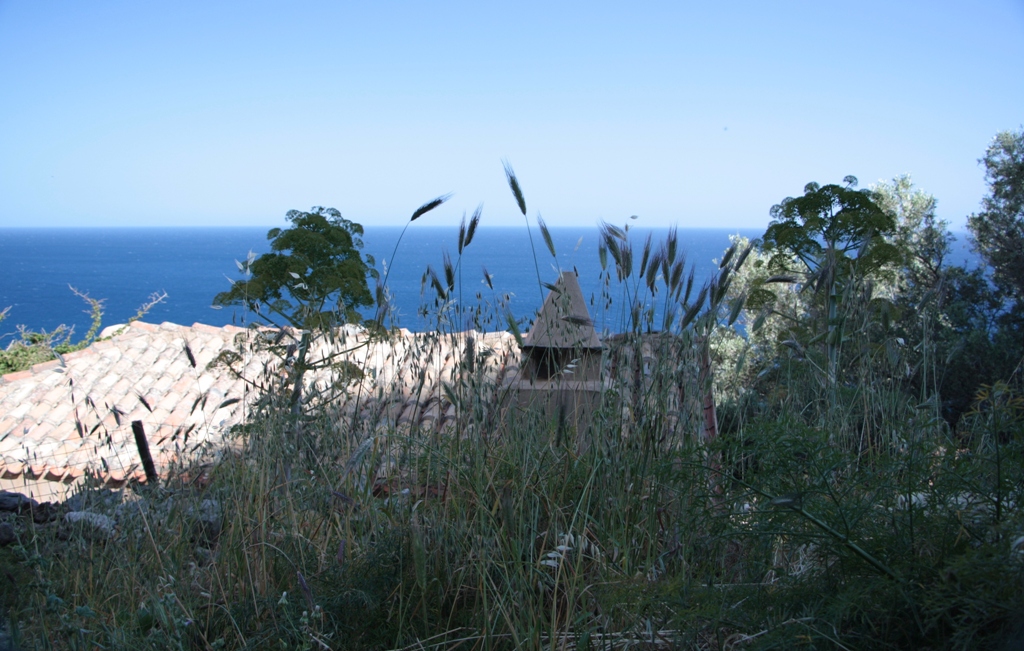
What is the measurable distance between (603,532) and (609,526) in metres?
0.06

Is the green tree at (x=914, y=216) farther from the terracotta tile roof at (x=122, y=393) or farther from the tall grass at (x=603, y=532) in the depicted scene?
Answer: the tall grass at (x=603, y=532)

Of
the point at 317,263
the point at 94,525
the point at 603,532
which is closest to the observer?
the point at 603,532

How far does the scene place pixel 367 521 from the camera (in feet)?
6.28

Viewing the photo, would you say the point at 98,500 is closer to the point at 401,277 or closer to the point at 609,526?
the point at 609,526

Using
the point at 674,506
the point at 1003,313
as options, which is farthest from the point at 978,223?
the point at 674,506

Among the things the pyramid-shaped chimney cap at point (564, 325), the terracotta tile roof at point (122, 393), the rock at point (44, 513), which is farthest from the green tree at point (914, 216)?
the rock at point (44, 513)

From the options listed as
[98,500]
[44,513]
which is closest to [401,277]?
[44,513]

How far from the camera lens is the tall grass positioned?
124 centimetres

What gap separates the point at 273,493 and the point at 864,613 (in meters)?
1.57

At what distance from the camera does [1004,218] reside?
34.9 ft

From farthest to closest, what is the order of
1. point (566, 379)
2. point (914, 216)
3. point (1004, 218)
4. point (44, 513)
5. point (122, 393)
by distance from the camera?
point (914, 216), point (1004, 218), point (122, 393), point (44, 513), point (566, 379)

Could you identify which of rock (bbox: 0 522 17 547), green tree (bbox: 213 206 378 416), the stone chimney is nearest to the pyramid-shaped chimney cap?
the stone chimney

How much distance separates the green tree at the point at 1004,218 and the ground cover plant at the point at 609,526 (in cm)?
960

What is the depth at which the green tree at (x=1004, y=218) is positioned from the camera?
32.7 ft
